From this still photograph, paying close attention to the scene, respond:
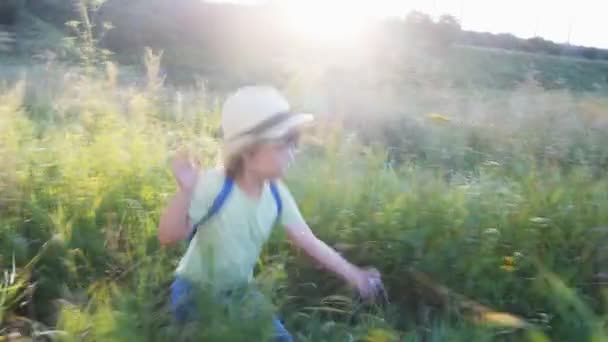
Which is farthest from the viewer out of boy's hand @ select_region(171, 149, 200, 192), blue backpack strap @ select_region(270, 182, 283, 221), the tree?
the tree

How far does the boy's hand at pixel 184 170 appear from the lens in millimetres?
2629

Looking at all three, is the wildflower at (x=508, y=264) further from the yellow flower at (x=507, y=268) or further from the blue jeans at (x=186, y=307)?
the blue jeans at (x=186, y=307)

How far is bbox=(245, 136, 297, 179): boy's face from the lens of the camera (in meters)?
2.80

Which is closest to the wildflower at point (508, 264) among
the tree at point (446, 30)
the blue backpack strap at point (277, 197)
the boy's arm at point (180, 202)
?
the blue backpack strap at point (277, 197)

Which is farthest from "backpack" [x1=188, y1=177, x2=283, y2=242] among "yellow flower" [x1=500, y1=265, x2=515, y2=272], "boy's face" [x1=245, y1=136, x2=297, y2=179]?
"yellow flower" [x1=500, y1=265, x2=515, y2=272]

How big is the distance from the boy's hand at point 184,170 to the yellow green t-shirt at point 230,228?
10cm

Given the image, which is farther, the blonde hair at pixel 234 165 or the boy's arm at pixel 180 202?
the blonde hair at pixel 234 165

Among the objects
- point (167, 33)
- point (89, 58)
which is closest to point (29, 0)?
point (167, 33)

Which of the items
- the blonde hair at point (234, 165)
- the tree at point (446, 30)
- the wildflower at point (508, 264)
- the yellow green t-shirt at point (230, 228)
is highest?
the blonde hair at point (234, 165)

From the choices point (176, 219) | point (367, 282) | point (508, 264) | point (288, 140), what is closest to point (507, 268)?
point (508, 264)

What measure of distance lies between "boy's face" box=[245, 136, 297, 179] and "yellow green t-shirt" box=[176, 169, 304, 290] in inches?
5.0

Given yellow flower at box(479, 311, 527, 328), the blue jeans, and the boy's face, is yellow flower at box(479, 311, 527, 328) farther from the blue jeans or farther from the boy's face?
the boy's face

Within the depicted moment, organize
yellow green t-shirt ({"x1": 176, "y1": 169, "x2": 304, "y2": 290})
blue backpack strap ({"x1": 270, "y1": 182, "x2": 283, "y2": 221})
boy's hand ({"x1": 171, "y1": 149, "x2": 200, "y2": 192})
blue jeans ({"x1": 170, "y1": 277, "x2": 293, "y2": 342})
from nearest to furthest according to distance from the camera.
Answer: blue jeans ({"x1": 170, "y1": 277, "x2": 293, "y2": 342})
boy's hand ({"x1": 171, "y1": 149, "x2": 200, "y2": 192})
yellow green t-shirt ({"x1": 176, "y1": 169, "x2": 304, "y2": 290})
blue backpack strap ({"x1": 270, "y1": 182, "x2": 283, "y2": 221})

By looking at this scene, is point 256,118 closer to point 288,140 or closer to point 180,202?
point 288,140
